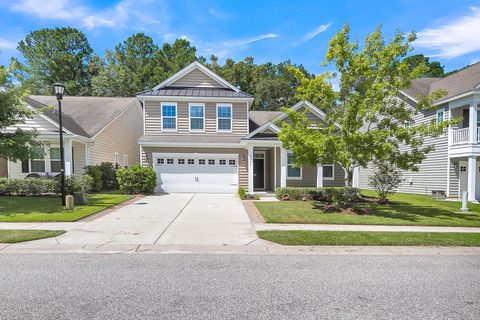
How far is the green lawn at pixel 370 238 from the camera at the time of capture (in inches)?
259

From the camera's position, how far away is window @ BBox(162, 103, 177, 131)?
56.9 ft

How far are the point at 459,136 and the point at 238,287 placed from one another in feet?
56.6

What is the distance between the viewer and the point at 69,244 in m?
6.36

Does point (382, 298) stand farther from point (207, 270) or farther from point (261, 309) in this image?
point (207, 270)

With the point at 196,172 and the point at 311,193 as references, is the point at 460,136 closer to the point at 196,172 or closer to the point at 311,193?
the point at 311,193

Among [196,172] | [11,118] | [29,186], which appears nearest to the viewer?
[11,118]

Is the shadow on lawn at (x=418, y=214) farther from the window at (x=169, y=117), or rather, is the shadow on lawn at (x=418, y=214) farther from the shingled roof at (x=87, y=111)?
the shingled roof at (x=87, y=111)

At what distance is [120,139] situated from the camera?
2106 centimetres

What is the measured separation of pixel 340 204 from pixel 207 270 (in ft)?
26.2

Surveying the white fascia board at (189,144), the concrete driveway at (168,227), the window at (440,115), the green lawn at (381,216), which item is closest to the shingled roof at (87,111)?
the white fascia board at (189,144)

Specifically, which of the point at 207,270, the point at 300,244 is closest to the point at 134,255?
the point at 207,270

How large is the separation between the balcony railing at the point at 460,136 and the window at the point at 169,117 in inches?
652

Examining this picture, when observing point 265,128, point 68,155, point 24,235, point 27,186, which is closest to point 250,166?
point 265,128

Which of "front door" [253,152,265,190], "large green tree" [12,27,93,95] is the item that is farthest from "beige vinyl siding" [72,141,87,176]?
"large green tree" [12,27,93,95]
